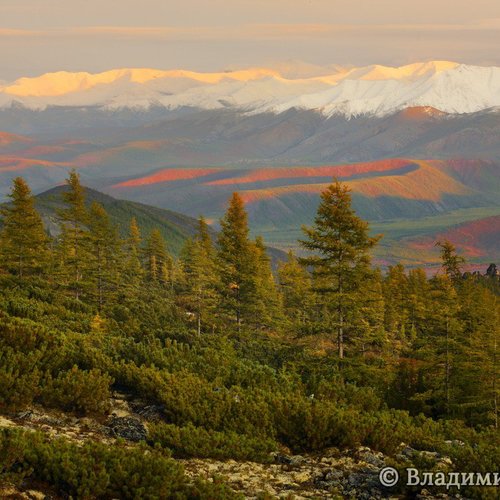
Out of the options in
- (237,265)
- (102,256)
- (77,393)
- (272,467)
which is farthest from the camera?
(102,256)

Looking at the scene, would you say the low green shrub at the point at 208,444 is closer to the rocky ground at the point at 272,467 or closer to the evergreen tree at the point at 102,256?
the rocky ground at the point at 272,467

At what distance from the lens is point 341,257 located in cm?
2941

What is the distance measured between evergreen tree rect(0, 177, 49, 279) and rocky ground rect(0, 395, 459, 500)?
103ft

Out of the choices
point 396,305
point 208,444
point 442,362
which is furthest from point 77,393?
point 396,305

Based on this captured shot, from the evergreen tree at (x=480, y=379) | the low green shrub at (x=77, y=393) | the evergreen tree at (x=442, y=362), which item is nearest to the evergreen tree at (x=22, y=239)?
the evergreen tree at (x=442, y=362)

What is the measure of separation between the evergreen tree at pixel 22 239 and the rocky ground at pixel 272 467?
3137 centimetres

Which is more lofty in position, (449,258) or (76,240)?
(76,240)

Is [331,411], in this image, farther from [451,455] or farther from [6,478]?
[6,478]

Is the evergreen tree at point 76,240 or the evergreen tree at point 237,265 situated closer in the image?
the evergreen tree at point 237,265

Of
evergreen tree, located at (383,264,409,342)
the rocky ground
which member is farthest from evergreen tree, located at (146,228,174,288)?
the rocky ground

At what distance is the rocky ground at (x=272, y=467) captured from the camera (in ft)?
39.5

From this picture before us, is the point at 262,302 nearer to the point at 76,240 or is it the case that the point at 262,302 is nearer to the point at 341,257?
the point at 76,240

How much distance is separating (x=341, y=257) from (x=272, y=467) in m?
16.9

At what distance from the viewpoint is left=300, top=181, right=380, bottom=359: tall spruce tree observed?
94.7 ft
